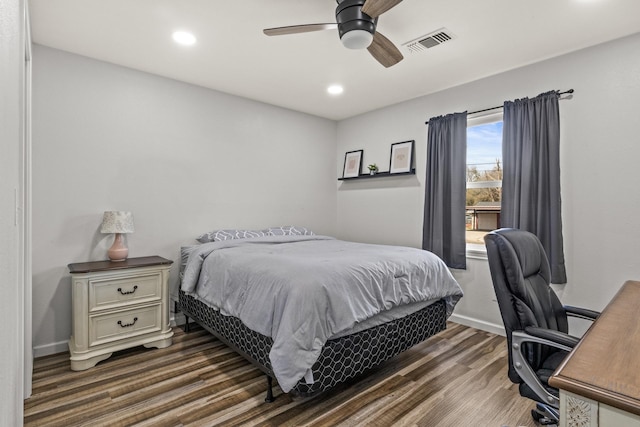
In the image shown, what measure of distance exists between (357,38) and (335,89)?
5.86 ft

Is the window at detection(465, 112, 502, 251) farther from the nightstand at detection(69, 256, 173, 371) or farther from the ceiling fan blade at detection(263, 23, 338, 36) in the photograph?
the nightstand at detection(69, 256, 173, 371)

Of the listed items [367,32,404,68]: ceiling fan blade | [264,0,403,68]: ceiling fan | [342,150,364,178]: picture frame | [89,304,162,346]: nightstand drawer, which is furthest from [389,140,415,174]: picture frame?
[89,304,162,346]: nightstand drawer

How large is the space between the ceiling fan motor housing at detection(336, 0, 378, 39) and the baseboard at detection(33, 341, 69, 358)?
331 cm

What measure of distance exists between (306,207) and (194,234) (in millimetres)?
1621

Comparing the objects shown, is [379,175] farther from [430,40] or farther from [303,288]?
[303,288]

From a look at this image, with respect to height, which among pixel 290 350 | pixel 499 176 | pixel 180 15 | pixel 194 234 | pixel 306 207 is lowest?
pixel 290 350

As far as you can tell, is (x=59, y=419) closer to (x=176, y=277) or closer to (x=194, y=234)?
(x=176, y=277)

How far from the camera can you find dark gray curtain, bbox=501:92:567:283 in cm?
287

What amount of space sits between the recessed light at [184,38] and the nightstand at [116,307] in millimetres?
1843

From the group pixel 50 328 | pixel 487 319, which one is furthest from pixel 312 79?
pixel 50 328

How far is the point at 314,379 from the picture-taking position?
77.8 inches

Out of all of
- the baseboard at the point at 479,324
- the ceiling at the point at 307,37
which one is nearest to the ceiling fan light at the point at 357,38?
the ceiling at the point at 307,37

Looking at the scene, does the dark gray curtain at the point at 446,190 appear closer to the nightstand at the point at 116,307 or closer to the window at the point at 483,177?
the window at the point at 483,177

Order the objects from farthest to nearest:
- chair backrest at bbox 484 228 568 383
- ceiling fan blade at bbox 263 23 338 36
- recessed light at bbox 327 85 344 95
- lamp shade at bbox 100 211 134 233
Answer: recessed light at bbox 327 85 344 95, lamp shade at bbox 100 211 134 233, ceiling fan blade at bbox 263 23 338 36, chair backrest at bbox 484 228 568 383
